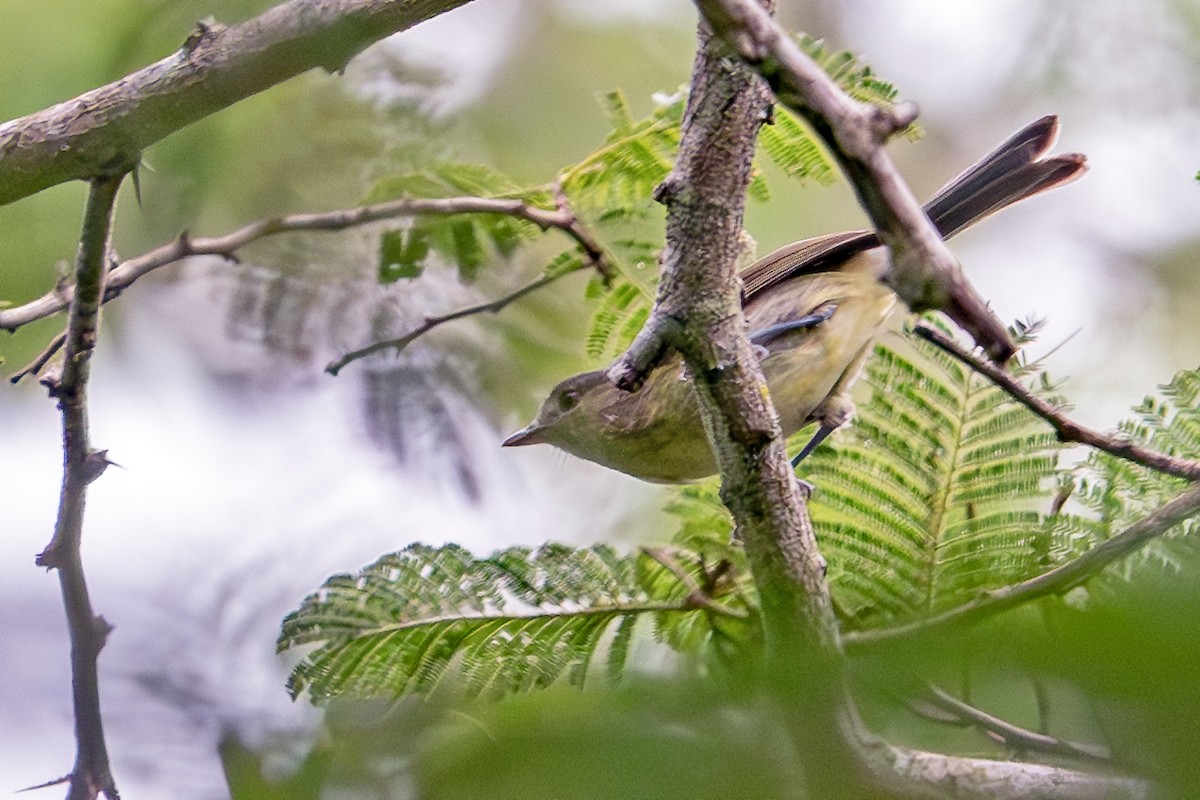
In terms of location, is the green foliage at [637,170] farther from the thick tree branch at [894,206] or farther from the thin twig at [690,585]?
the thick tree branch at [894,206]

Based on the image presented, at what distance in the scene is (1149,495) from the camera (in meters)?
2.02

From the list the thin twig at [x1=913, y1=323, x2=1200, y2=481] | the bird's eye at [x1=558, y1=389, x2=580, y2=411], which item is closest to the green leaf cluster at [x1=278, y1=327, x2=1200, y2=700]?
the thin twig at [x1=913, y1=323, x2=1200, y2=481]

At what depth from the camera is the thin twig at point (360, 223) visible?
3.13m

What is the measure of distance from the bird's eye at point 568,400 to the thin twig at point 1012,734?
2.67m

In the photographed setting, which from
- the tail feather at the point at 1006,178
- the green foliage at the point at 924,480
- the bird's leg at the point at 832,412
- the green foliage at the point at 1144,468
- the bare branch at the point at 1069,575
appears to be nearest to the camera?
the bare branch at the point at 1069,575

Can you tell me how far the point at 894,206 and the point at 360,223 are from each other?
260cm

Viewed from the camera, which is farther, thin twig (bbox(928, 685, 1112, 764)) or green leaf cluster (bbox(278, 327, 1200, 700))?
green leaf cluster (bbox(278, 327, 1200, 700))

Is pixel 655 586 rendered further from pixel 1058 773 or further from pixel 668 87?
pixel 668 87

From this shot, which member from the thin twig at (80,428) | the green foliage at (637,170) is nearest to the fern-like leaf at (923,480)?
the green foliage at (637,170)

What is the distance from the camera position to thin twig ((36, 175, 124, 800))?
7.34ft

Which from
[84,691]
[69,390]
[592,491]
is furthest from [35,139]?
[592,491]

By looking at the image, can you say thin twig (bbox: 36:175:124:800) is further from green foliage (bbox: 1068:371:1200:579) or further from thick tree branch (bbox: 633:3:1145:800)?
green foliage (bbox: 1068:371:1200:579)

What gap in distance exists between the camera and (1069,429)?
1.92 meters

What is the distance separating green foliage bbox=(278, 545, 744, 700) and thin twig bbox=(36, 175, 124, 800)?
1.27ft
